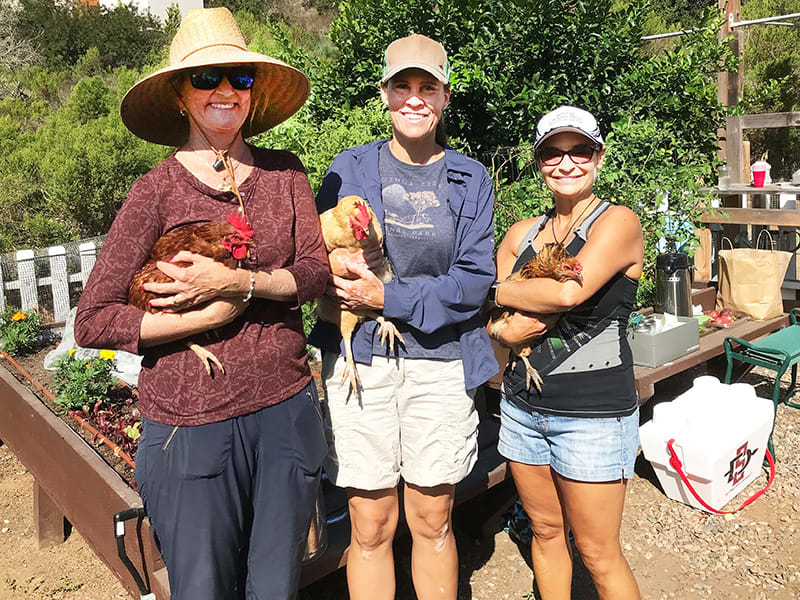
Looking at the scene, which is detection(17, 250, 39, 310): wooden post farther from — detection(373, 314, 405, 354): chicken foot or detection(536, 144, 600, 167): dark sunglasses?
detection(536, 144, 600, 167): dark sunglasses

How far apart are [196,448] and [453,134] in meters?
6.56

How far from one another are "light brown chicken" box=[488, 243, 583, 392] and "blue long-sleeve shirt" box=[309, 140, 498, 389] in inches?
3.9

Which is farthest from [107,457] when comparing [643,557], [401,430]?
[643,557]

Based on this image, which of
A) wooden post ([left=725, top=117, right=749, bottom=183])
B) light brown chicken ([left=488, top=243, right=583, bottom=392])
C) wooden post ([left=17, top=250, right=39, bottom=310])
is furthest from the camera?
wooden post ([left=725, top=117, right=749, bottom=183])

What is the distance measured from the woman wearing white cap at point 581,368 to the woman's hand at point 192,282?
1.18m

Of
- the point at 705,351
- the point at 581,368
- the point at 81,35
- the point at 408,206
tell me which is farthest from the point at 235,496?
the point at 81,35

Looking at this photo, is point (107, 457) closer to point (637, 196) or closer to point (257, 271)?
point (257, 271)

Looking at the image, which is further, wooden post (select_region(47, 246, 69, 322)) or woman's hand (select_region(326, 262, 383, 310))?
wooden post (select_region(47, 246, 69, 322))

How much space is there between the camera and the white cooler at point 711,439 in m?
4.11

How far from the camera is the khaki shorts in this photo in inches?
98.1

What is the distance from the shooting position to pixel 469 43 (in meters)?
7.11

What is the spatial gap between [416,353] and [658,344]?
274 centimetres

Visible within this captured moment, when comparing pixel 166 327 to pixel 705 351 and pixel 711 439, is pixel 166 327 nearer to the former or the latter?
pixel 711 439

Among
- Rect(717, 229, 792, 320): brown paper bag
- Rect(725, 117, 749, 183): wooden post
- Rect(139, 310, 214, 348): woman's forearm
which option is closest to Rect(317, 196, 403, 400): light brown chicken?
Rect(139, 310, 214, 348): woman's forearm
